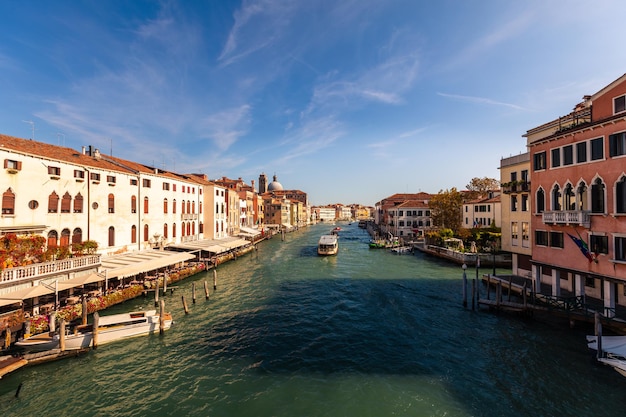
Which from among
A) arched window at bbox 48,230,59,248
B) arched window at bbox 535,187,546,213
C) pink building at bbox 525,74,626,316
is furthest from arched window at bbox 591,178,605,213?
arched window at bbox 48,230,59,248

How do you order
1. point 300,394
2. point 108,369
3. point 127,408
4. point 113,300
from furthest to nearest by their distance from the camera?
point 113,300
point 108,369
point 300,394
point 127,408

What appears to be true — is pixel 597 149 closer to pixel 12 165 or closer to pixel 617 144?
pixel 617 144

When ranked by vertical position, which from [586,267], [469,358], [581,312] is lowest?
[469,358]

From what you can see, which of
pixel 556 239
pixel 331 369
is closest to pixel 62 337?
pixel 331 369

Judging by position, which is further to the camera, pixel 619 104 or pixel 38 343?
pixel 619 104

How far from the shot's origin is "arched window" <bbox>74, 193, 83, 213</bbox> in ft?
77.5

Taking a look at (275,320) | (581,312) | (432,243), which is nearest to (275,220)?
(432,243)

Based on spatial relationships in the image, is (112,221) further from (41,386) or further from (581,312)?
(581,312)

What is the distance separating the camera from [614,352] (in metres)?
12.5

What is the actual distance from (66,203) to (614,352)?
113 ft

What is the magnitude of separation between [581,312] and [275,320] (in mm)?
18531

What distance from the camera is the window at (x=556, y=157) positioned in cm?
1843

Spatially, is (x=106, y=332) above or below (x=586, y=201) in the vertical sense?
below

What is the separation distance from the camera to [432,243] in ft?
167
